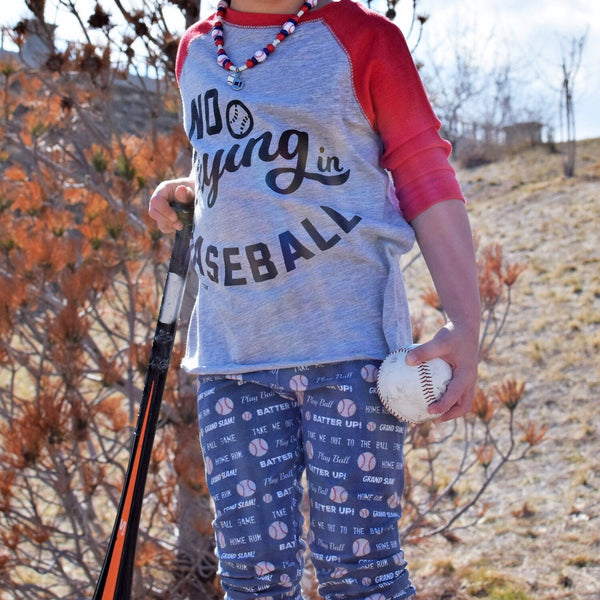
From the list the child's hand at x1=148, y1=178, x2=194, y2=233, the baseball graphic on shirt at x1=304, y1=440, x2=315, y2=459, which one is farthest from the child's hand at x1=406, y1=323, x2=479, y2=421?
the child's hand at x1=148, y1=178, x2=194, y2=233

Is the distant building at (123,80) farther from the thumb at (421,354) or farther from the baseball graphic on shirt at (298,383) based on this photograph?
the thumb at (421,354)

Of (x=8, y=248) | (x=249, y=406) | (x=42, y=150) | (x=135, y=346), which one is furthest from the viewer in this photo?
(x=42, y=150)

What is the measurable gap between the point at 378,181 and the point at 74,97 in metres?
1.55

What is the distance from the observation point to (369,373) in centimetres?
129

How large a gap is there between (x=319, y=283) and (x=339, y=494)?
1.11ft

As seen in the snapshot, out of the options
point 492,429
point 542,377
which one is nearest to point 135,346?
point 492,429

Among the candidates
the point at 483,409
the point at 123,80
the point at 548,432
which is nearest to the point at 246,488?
the point at 483,409

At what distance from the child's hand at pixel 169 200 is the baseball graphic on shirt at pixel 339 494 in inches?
25.3

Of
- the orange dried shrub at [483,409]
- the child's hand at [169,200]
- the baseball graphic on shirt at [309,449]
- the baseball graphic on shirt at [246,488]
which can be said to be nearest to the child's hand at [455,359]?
the baseball graphic on shirt at [309,449]

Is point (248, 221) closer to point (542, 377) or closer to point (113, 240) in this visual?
point (113, 240)

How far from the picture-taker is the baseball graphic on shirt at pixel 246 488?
4.30 feet

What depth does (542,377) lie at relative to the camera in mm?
5598

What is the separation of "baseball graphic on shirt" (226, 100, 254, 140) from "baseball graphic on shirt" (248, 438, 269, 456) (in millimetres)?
515

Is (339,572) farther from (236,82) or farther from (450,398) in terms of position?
(236,82)
